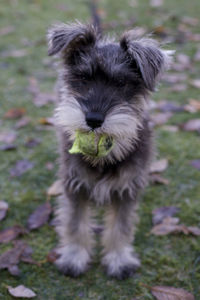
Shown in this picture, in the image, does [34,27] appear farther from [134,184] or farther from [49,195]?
[134,184]

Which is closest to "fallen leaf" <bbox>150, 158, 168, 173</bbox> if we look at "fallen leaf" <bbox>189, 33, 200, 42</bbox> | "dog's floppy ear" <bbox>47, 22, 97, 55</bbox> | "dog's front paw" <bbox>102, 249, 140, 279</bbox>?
"dog's front paw" <bbox>102, 249, 140, 279</bbox>

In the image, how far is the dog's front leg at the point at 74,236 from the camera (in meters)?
3.28

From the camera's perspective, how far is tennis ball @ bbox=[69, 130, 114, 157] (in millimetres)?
2639

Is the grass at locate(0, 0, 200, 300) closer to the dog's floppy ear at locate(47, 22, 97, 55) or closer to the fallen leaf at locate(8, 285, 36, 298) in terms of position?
the fallen leaf at locate(8, 285, 36, 298)

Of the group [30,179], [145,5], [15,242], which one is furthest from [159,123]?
[145,5]

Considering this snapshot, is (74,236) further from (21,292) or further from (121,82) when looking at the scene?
(121,82)

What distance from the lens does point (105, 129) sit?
251cm

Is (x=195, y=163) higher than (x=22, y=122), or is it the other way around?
(x=22, y=122)

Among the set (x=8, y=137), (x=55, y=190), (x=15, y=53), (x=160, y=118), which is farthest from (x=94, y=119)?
(x=15, y=53)

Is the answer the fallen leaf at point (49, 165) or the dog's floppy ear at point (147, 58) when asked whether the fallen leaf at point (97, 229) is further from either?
the dog's floppy ear at point (147, 58)

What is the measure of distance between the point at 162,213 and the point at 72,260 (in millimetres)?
1152

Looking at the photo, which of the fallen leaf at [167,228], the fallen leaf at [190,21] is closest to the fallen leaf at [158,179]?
the fallen leaf at [167,228]

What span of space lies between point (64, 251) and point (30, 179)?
4.04 ft

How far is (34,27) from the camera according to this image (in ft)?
29.5
